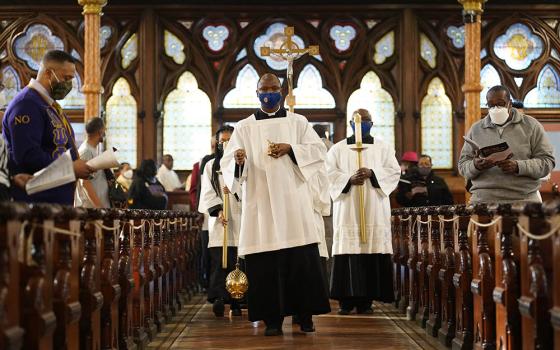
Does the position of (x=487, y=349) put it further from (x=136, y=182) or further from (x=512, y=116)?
(x=136, y=182)

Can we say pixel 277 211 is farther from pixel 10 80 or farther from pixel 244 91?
pixel 10 80

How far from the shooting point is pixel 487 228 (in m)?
5.79

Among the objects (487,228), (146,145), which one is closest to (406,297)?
(487,228)

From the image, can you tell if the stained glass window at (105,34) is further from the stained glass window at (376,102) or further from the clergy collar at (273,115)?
the clergy collar at (273,115)

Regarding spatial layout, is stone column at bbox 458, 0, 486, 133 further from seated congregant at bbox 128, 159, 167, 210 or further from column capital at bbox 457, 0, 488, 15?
seated congregant at bbox 128, 159, 167, 210

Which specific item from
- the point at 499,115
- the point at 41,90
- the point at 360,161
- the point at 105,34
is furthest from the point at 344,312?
the point at 105,34

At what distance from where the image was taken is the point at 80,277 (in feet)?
17.2

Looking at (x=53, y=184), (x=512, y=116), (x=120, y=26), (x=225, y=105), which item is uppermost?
(x=120, y=26)

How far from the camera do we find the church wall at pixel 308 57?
18625 millimetres

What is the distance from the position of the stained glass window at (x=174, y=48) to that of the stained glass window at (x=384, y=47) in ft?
12.5

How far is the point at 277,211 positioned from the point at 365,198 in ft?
7.14

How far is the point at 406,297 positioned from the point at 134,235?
362 cm

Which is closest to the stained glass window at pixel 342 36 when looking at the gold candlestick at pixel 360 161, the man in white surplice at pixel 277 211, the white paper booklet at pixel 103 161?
the gold candlestick at pixel 360 161

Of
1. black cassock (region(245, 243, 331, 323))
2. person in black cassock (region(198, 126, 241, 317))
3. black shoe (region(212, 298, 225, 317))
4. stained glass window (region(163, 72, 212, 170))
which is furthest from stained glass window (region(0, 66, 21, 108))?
black cassock (region(245, 243, 331, 323))
